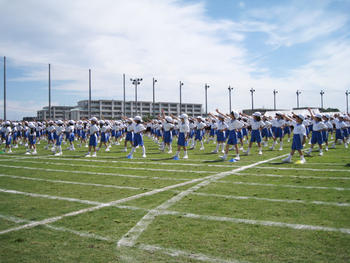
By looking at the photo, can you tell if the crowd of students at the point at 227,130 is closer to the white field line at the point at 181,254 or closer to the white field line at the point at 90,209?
the white field line at the point at 90,209

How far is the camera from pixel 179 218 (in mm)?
5395

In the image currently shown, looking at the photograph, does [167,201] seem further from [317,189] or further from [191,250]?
[317,189]

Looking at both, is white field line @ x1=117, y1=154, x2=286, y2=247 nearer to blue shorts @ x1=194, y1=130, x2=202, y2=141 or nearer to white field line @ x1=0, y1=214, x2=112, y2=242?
white field line @ x1=0, y1=214, x2=112, y2=242

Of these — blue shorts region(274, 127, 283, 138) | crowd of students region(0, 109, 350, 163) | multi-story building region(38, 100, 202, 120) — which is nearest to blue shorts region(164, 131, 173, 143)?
crowd of students region(0, 109, 350, 163)

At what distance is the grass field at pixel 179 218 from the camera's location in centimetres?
396

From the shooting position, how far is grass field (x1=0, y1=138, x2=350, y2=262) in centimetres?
396

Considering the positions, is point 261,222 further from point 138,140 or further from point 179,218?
point 138,140

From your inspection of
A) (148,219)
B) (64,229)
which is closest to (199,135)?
Result: (148,219)

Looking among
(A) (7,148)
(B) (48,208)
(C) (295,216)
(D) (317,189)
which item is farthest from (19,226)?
(A) (7,148)

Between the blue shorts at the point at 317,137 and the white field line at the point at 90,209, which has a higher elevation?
the blue shorts at the point at 317,137

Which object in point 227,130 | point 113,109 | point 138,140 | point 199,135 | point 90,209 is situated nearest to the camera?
point 90,209

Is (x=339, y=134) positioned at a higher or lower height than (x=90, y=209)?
higher

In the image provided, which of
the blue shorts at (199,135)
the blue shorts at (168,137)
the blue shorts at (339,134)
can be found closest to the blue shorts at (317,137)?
the blue shorts at (339,134)

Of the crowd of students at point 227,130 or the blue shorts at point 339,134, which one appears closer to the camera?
the crowd of students at point 227,130
